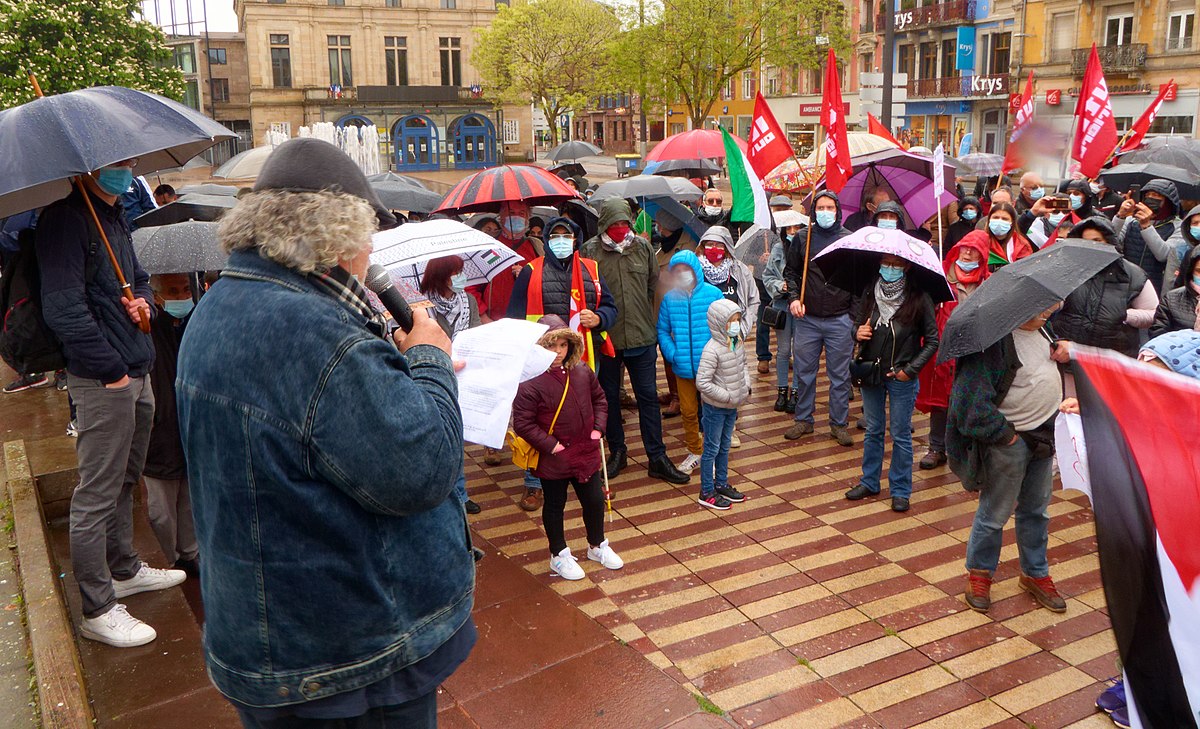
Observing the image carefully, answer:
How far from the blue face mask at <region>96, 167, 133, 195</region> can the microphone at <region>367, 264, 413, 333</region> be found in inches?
87.2

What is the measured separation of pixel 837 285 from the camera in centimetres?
688

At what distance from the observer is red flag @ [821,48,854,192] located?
26.3ft

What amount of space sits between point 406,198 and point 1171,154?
9.20 meters

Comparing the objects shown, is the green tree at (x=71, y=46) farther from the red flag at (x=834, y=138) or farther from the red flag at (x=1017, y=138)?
the red flag at (x=1017, y=138)

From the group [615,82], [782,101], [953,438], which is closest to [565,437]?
[953,438]

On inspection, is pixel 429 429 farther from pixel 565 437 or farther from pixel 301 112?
pixel 301 112

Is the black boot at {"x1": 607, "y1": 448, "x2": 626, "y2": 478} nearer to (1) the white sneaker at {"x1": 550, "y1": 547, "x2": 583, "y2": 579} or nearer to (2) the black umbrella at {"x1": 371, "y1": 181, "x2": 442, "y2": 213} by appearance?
→ (1) the white sneaker at {"x1": 550, "y1": 547, "x2": 583, "y2": 579}

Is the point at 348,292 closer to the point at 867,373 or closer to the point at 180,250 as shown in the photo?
the point at 180,250

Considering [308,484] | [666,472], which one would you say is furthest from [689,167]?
[308,484]

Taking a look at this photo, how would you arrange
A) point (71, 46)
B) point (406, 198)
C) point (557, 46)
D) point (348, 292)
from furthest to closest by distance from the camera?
point (557, 46) < point (71, 46) < point (406, 198) < point (348, 292)

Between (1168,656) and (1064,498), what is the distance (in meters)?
4.86

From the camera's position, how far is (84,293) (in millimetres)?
3770

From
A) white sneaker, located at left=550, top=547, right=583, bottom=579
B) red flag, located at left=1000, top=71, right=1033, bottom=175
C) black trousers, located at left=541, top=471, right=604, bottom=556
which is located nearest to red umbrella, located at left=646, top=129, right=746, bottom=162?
red flag, located at left=1000, top=71, right=1033, bottom=175

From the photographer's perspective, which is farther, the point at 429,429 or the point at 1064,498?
the point at 1064,498
